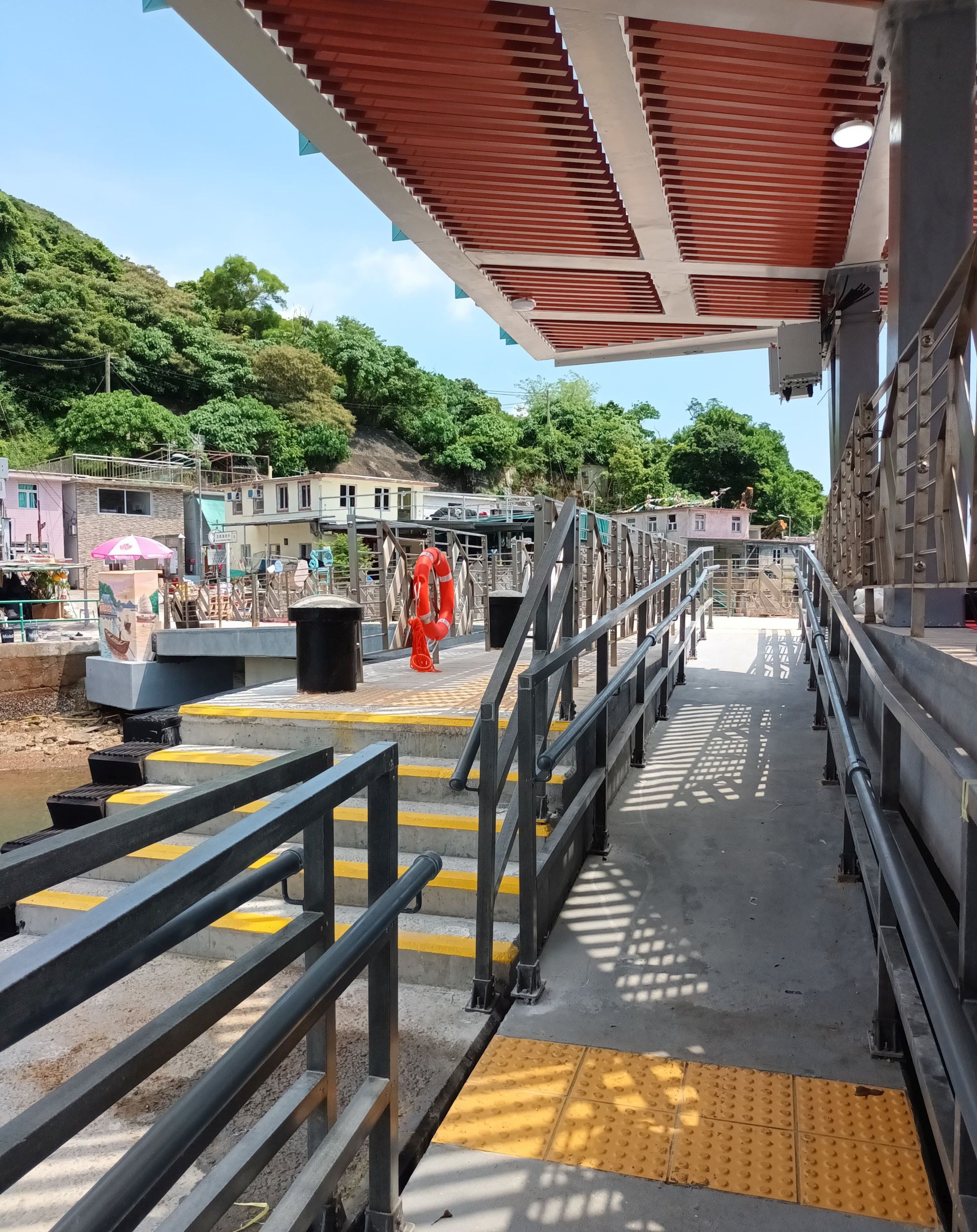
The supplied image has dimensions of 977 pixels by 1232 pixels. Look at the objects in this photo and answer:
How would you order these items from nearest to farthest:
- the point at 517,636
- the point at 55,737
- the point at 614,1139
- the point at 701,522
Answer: the point at 614,1139 → the point at 517,636 → the point at 55,737 → the point at 701,522

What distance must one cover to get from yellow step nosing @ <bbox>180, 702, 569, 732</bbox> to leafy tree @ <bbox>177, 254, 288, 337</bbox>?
6598 cm

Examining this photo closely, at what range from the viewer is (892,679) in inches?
98.3

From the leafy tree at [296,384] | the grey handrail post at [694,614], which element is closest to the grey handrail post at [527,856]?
the grey handrail post at [694,614]

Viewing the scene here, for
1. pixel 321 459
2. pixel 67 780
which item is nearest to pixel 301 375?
pixel 321 459

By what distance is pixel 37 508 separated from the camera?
3512cm

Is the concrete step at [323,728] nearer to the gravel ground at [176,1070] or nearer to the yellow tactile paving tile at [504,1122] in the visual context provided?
the gravel ground at [176,1070]

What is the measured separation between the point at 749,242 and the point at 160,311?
174 ft

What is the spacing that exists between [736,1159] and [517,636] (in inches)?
75.7

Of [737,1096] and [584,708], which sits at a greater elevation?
[584,708]

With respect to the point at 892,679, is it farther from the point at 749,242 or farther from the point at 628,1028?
the point at 749,242

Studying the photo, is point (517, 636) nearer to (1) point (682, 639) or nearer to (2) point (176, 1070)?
(2) point (176, 1070)

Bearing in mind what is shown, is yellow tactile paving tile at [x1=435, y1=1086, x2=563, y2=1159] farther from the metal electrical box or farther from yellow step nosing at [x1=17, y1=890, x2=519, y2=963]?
the metal electrical box

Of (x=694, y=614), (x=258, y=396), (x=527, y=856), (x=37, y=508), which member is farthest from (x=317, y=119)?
(x=258, y=396)

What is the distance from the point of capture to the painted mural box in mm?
15922
